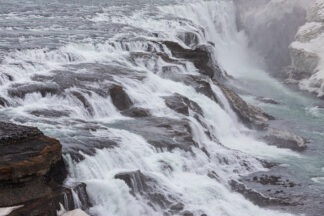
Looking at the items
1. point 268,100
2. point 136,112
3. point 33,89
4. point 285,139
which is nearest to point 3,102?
point 33,89

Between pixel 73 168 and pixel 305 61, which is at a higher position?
pixel 305 61

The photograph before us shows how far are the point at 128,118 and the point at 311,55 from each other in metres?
17.9

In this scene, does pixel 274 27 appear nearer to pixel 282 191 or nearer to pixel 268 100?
pixel 268 100

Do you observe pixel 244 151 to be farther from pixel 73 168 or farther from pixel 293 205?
pixel 73 168

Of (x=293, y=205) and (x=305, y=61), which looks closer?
(x=293, y=205)

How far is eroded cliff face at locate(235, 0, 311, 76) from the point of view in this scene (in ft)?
125

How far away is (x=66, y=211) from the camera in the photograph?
11.0 meters

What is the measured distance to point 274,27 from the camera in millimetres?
40156

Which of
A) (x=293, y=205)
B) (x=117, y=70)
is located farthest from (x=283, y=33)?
(x=293, y=205)

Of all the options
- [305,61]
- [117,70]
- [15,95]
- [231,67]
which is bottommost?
[15,95]

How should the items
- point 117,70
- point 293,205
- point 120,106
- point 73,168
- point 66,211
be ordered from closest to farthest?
1. point 66,211
2. point 73,168
3. point 293,205
4. point 120,106
5. point 117,70

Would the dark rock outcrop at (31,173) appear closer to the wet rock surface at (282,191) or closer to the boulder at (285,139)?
the wet rock surface at (282,191)

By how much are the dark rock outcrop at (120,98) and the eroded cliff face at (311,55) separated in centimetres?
1528

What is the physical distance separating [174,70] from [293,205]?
10759mm
